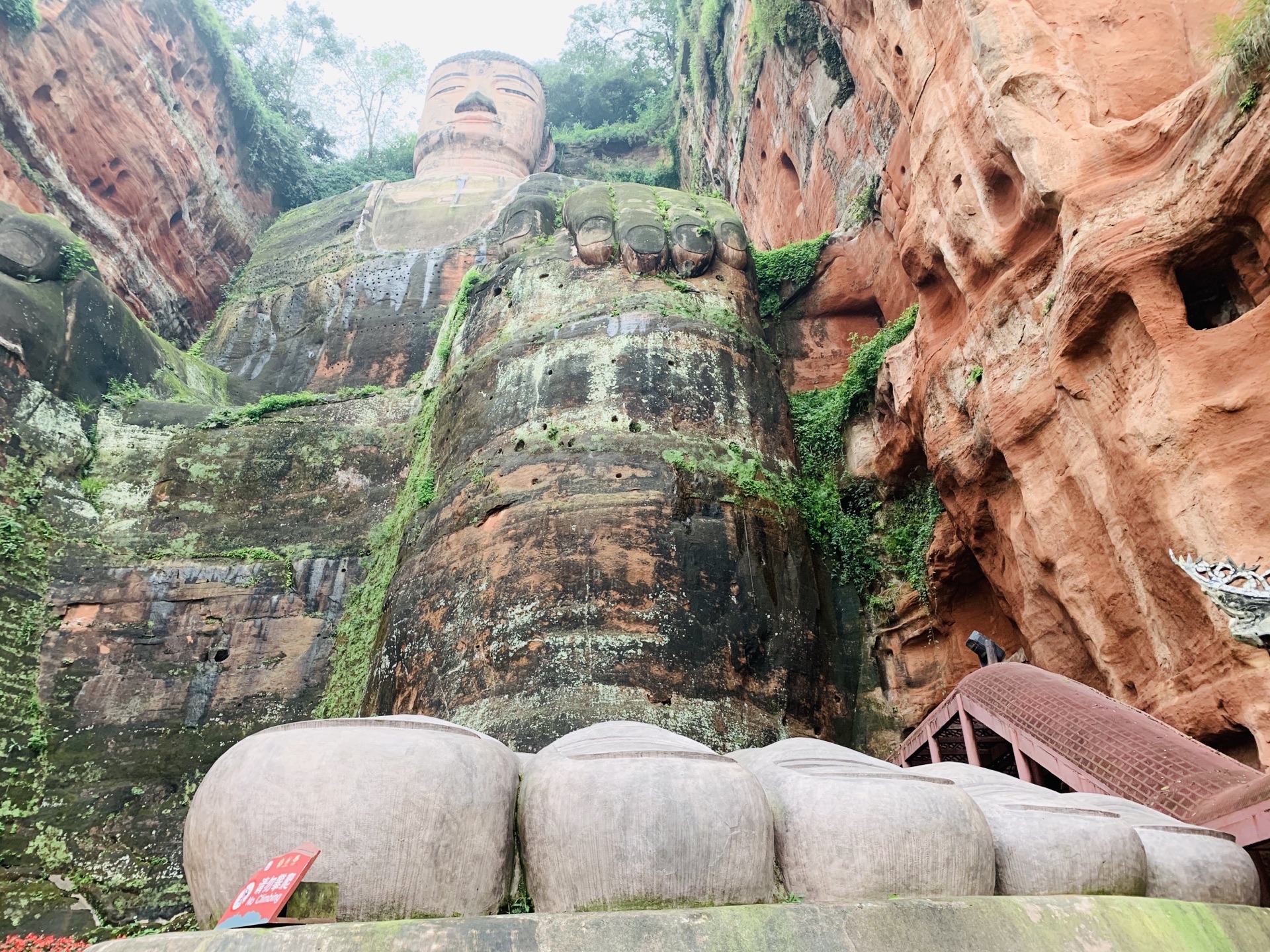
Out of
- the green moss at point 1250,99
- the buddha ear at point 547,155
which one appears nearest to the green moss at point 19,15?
the buddha ear at point 547,155

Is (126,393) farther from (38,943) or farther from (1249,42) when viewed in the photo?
(1249,42)

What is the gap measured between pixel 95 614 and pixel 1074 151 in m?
12.6

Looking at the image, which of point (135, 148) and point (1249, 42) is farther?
point (135, 148)

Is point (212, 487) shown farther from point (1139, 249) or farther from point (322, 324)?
point (1139, 249)

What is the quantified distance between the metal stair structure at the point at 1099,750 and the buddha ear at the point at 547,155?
2686 cm

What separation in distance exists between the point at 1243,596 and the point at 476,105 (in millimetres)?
29220

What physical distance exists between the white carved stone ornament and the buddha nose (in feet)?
94.6

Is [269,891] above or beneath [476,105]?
beneath

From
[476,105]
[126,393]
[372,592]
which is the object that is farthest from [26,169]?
[476,105]

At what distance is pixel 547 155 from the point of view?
3150 centimetres

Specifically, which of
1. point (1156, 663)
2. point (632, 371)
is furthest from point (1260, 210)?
point (632, 371)

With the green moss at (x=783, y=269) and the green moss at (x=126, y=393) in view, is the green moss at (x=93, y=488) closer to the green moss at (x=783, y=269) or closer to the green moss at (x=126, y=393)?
the green moss at (x=126, y=393)

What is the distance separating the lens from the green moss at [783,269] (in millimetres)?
15164

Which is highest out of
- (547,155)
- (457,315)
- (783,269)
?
(547,155)
